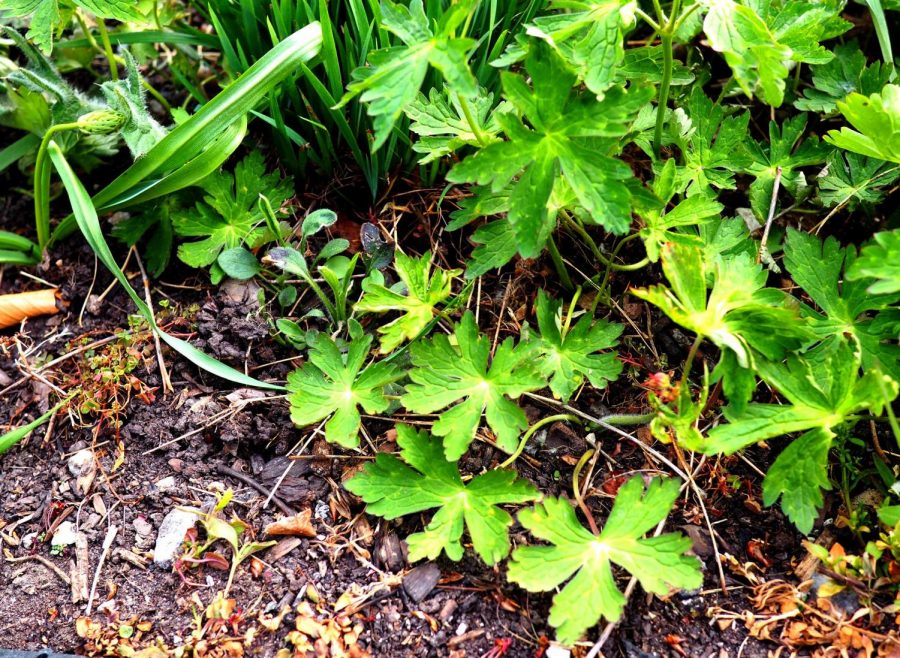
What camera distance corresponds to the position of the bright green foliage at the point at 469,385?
164 centimetres

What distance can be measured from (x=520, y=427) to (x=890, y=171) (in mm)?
1139

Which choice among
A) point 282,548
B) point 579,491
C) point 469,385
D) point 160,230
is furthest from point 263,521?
point 160,230

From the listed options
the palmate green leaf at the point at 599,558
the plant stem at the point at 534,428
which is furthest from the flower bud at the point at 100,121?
the palmate green leaf at the point at 599,558

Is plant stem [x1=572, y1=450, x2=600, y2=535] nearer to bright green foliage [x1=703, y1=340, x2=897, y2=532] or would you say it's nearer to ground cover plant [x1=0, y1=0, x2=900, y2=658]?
ground cover plant [x1=0, y1=0, x2=900, y2=658]

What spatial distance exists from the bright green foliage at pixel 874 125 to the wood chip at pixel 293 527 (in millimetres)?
1478

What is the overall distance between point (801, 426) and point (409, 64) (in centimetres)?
104

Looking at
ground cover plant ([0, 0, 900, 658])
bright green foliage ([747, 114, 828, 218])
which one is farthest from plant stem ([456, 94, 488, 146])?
bright green foliage ([747, 114, 828, 218])

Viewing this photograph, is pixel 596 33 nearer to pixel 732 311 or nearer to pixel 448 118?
pixel 448 118

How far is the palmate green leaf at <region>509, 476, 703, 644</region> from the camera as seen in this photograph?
148 centimetres

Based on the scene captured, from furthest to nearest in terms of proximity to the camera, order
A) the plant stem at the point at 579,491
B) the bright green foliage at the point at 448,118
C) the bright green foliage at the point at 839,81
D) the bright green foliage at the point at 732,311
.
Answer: the bright green foliage at the point at 839,81, the bright green foliage at the point at 448,118, the plant stem at the point at 579,491, the bright green foliage at the point at 732,311

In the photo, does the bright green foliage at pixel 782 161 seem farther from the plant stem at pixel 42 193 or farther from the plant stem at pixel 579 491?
the plant stem at pixel 42 193

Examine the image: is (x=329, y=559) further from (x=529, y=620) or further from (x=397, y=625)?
(x=529, y=620)

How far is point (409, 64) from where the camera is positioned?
150cm

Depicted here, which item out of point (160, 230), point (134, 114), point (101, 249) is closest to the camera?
point (101, 249)
